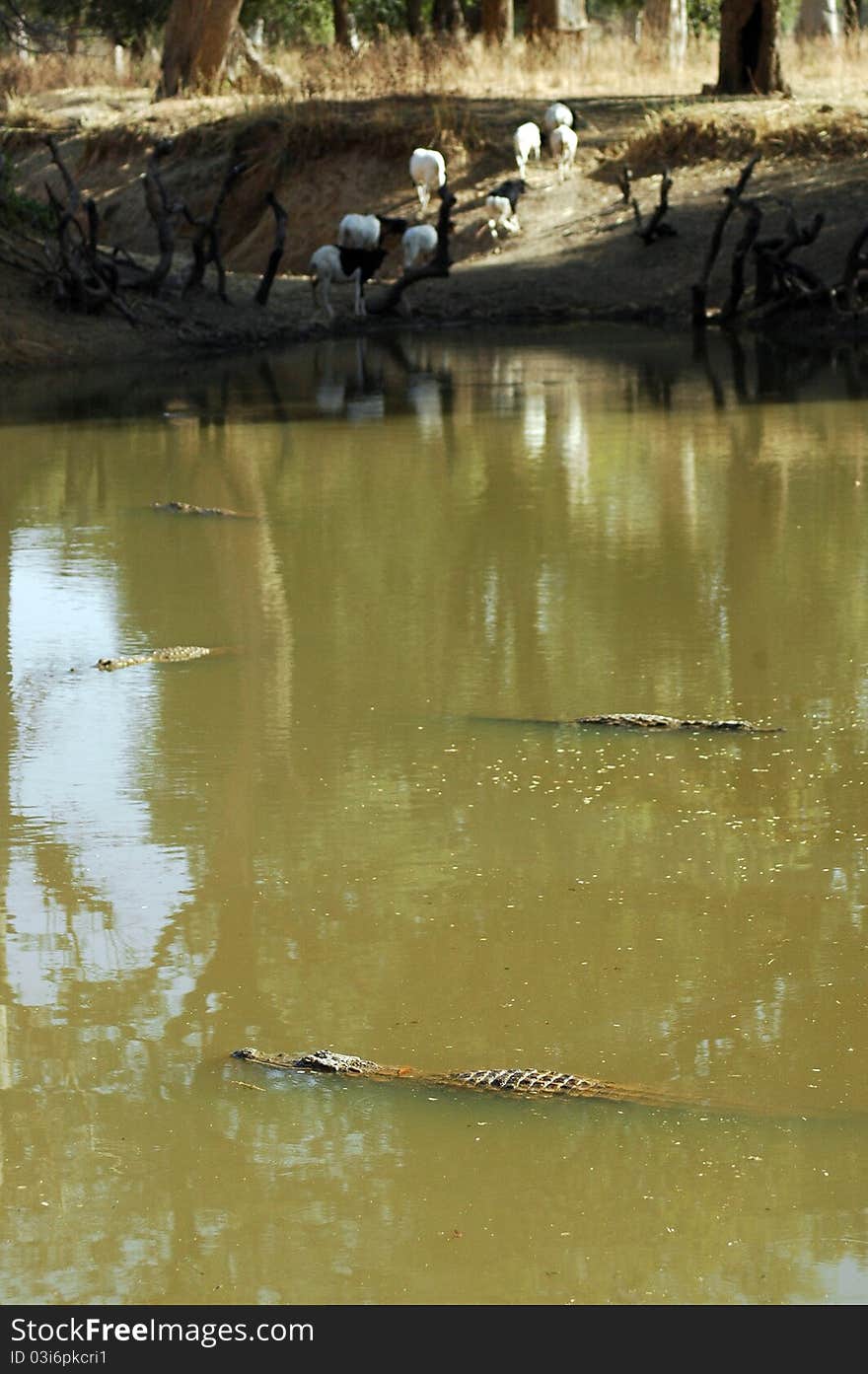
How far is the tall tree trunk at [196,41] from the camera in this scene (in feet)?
121

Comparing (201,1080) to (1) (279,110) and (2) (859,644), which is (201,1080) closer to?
(2) (859,644)

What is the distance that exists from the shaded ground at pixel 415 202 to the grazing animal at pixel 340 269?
0.85 feet

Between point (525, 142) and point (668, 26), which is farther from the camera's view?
point (668, 26)

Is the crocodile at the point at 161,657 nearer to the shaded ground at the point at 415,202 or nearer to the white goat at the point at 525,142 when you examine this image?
the shaded ground at the point at 415,202

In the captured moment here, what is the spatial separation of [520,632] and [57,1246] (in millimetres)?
5188

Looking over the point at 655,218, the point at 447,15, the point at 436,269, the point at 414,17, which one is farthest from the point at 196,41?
the point at 436,269

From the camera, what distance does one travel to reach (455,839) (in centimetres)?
630

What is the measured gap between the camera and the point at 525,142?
30141 mm

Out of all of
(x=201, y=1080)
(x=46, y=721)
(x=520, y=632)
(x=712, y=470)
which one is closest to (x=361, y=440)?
Answer: (x=712, y=470)

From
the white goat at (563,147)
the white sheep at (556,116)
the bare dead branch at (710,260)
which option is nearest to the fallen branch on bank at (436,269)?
the bare dead branch at (710,260)

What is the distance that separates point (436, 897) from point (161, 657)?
3128 millimetres

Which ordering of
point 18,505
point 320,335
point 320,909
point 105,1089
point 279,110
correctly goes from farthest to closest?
point 279,110, point 320,335, point 18,505, point 320,909, point 105,1089

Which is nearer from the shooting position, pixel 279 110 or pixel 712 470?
pixel 712 470

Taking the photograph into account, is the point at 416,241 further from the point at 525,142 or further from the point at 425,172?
the point at 525,142
